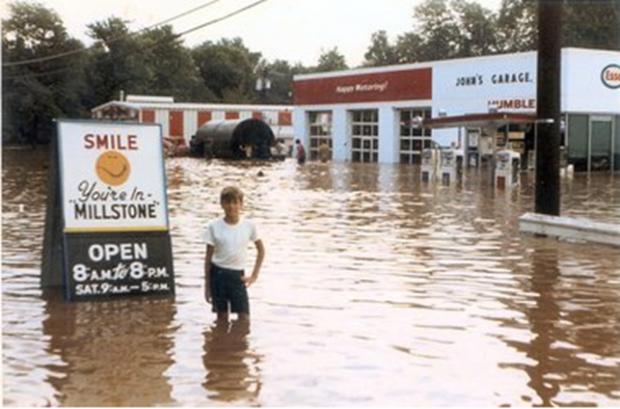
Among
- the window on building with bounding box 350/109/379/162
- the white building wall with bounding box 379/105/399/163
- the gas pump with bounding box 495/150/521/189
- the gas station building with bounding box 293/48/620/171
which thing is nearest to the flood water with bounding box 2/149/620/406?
the gas pump with bounding box 495/150/521/189

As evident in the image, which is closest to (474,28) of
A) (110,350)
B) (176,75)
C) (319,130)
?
(319,130)

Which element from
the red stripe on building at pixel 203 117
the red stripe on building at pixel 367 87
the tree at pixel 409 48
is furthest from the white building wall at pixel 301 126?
the tree at pixel 409 48

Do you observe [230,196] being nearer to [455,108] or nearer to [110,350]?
[110,350]

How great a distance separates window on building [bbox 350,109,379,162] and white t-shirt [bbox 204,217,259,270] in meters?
41.9

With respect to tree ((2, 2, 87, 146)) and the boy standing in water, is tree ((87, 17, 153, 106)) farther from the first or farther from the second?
the boy standing in water

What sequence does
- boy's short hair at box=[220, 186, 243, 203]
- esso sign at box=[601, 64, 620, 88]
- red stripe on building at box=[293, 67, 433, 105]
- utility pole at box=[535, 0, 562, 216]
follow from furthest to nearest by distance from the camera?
1. red stripe on building at box=[293, 67, 433, 105]
2. esso sign at box=[601, 64, 620, 88]
3. utility pole at box=[535, 0, 562, 216]
4. boy's short hair at box=[220, 186, 243, 203]

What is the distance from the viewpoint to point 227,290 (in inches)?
303

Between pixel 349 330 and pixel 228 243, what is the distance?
116cm

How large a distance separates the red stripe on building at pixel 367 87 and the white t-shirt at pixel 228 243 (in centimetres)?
3808

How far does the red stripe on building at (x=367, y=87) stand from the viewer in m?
45.7

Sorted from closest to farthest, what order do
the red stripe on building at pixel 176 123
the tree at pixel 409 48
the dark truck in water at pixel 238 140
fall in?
the dark truck in water at pixel 238 140
the red stripe on building at pixel 176 123
the tree at pixel 409 48

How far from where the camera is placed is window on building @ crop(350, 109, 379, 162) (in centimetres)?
4972

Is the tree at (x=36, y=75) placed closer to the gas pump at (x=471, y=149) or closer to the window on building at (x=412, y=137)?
the gas pump at (x=471, y=149)

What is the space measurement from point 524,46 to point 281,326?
56.2m
